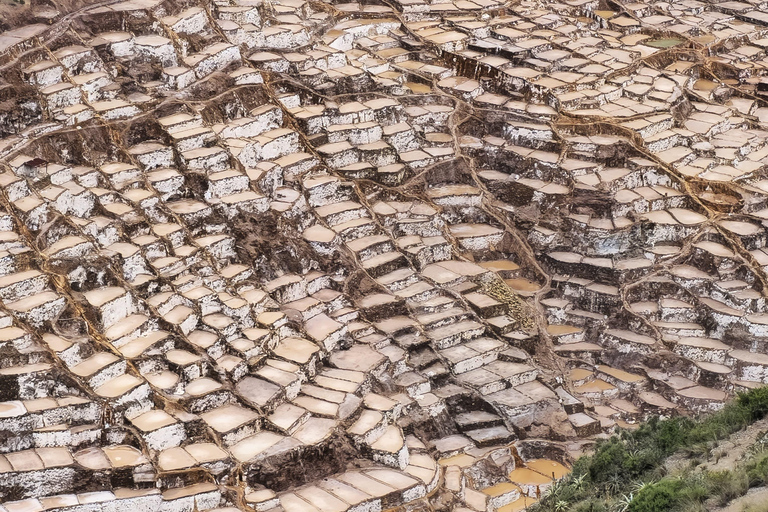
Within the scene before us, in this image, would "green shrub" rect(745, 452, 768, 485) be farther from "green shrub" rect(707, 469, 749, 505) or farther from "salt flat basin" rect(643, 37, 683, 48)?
"salt flat basin" rect(643, 37, 683, 48)

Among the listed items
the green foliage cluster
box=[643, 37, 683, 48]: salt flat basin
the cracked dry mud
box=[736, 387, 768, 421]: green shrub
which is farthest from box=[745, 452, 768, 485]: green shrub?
box=[643, 37, 683, 48]: salt flat basin

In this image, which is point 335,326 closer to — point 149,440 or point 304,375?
point 304,375

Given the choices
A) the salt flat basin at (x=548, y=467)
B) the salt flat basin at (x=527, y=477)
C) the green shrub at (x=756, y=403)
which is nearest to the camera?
the green shrub at (x=756, y=403)

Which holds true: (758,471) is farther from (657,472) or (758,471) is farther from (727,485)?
(657,472)

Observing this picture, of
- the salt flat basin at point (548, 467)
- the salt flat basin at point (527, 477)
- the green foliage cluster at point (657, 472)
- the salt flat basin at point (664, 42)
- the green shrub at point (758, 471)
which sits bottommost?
the salt flat basin at point (548, 467)

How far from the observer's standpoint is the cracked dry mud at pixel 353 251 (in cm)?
995

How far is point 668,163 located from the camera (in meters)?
13.7

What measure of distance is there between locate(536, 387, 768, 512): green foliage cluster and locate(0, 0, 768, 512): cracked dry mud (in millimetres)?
854

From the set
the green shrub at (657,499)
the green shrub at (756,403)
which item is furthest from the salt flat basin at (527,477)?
the green shrub at (657,499)

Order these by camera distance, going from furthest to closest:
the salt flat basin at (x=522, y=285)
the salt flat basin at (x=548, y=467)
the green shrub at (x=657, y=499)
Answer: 1. the salt flat basin at (x=522, y=285)
2. the salt flat basin at (x=548, y=467)
3. the green shrub at (x=657, y=499)

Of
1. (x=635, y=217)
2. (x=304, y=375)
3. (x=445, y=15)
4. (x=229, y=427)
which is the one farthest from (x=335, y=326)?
(x=445, y=15)

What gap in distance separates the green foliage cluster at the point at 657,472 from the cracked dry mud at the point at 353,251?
33.6 inches

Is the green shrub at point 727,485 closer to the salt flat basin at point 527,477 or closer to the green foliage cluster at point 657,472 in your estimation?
the green foliage cluster at point 657,472

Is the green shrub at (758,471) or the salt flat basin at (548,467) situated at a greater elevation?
the green shrub at (758,471)
